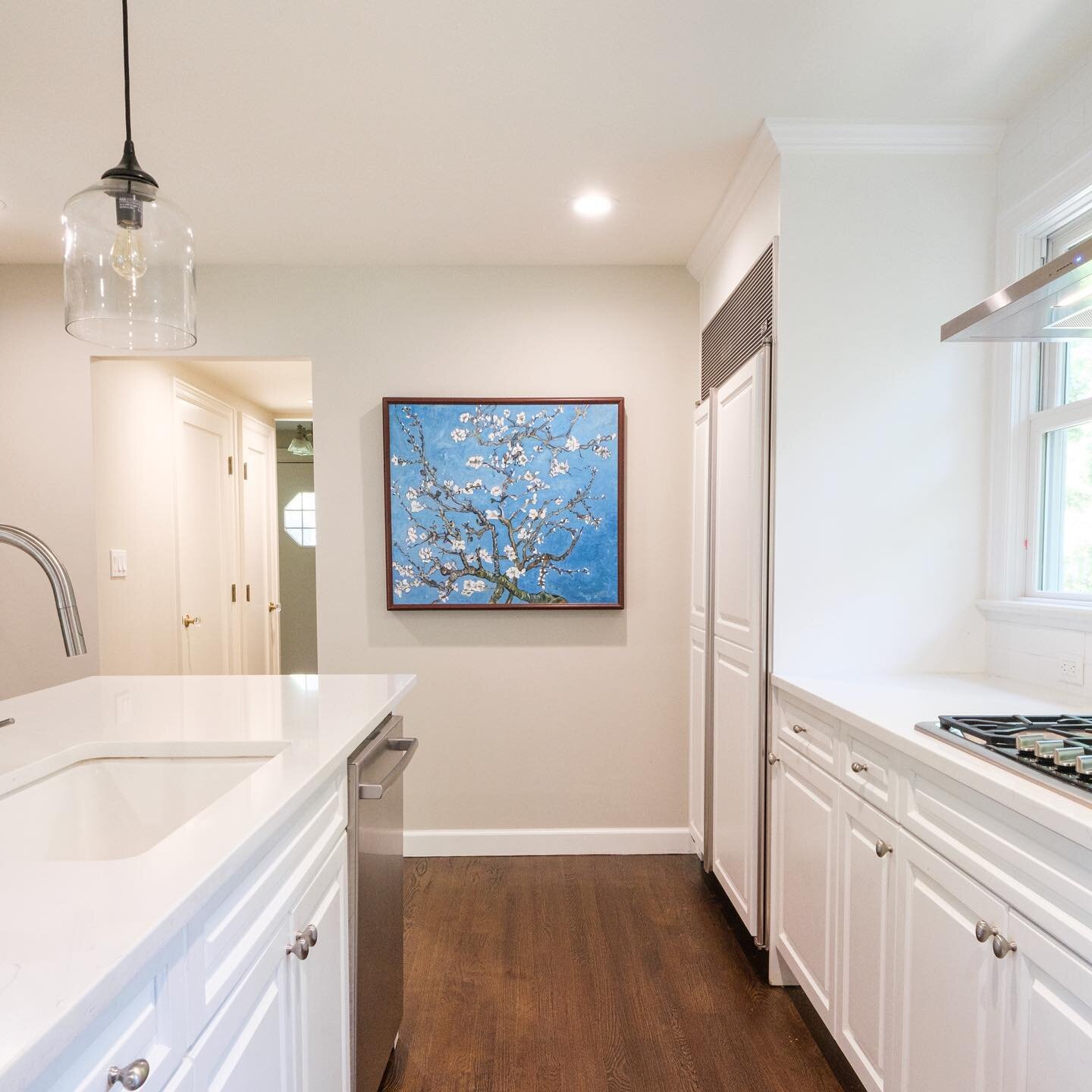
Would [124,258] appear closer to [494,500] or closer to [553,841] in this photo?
[494,500]

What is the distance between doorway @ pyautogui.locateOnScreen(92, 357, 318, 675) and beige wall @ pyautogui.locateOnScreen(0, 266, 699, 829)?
53 centimetres

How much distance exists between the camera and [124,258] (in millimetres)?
1266

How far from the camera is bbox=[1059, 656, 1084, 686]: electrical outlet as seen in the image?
1.84 meters

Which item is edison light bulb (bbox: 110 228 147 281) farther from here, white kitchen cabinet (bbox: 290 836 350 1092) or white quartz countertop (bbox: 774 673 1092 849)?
white quartz countertop (bbox: 774 673 1092 849)

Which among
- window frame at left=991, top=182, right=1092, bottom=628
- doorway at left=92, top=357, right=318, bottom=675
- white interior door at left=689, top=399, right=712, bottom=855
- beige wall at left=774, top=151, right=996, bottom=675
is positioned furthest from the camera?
doorway at left=92, top=357, right=318, bottom=675

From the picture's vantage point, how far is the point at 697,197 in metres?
2.63

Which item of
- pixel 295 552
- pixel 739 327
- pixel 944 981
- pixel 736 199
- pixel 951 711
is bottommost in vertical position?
pixel 944 981

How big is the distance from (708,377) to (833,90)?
3.80 feet

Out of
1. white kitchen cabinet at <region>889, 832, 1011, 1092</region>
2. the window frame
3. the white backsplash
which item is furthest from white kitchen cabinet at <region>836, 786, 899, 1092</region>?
the window frame

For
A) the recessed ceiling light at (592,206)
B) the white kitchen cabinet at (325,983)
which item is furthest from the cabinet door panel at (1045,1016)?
the recessed ceiling light at (592,206)

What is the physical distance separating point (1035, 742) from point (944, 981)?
1.56ft

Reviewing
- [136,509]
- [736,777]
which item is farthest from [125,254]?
[136,509]

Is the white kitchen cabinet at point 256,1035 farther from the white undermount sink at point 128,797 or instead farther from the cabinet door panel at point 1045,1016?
the cabinet door panel at point 1045,1016

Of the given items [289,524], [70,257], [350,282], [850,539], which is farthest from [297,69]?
[289,524]
